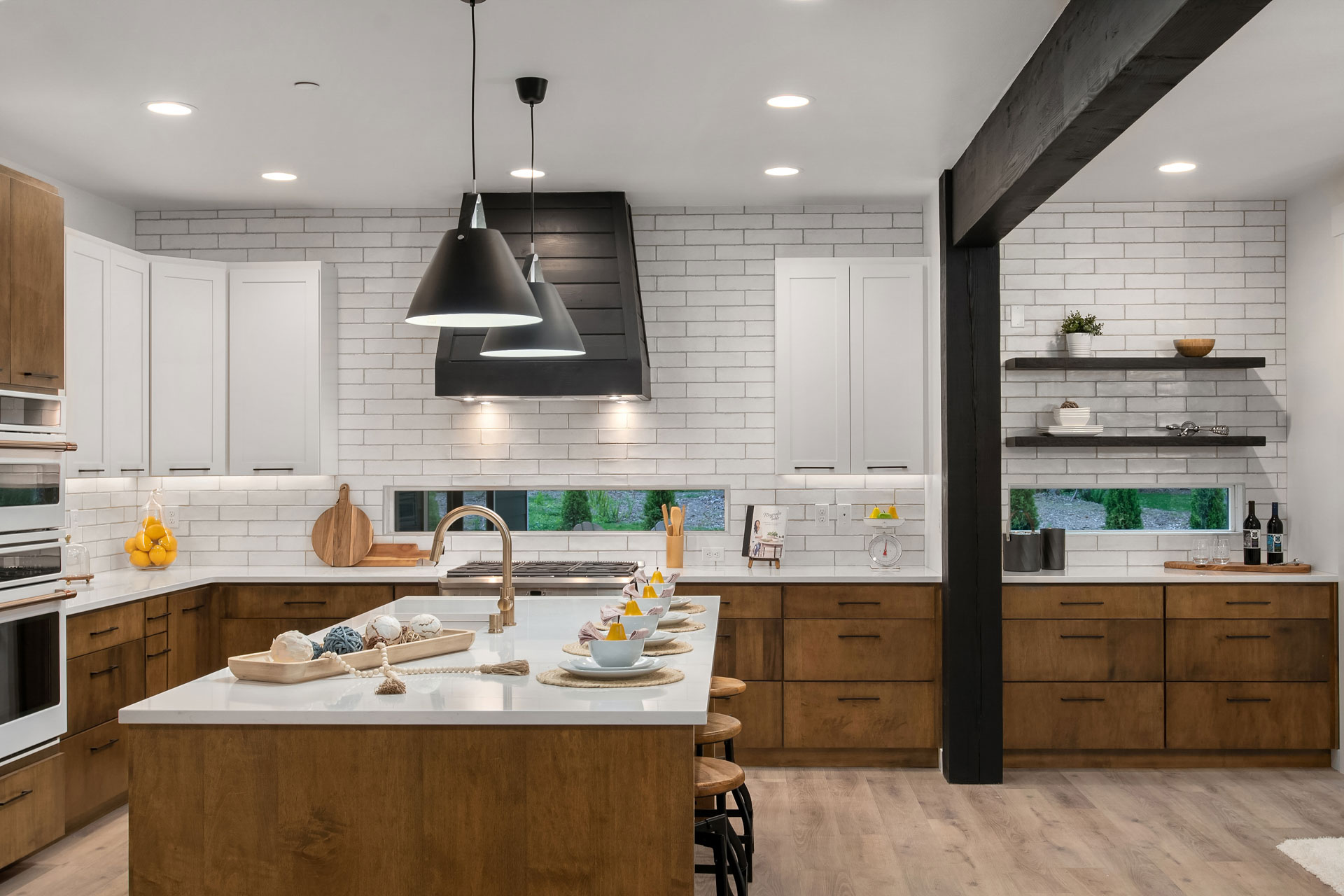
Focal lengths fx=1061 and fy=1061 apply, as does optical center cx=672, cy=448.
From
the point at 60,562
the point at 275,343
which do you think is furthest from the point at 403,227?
the point at 60,562

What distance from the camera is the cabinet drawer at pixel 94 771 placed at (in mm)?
→ 4055

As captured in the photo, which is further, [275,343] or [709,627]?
[275,343]

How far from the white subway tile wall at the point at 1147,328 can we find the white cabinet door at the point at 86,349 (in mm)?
4329

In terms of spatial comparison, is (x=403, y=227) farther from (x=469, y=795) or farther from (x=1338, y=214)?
(x=1338, y=214)

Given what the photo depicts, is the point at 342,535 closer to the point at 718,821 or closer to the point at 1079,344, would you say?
the point at 718,821

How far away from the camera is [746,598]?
5051mm

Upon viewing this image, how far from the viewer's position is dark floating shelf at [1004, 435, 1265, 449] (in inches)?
207

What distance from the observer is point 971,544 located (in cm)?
485

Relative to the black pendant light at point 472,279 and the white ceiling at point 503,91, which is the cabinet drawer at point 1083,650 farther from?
the black pendant light at point 472,279

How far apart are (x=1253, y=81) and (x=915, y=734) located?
10.1ft

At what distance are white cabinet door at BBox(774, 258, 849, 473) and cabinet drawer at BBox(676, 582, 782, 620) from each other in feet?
2.19

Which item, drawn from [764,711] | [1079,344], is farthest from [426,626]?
[1079,344]

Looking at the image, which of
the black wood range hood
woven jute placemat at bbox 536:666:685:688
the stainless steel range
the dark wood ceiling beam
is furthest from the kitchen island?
the black wood range hood

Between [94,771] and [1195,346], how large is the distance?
534 cm
